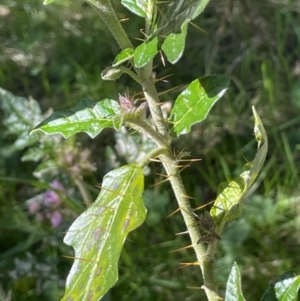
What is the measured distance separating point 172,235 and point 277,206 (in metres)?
0.27

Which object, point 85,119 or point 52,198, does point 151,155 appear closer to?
point 85,119

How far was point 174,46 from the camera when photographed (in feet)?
1.82

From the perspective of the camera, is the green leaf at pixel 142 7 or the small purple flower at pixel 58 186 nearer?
the green leaf at pixel 142 7

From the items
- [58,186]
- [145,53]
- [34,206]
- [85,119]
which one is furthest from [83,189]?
[145,53]

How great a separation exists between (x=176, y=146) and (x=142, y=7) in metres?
0.92

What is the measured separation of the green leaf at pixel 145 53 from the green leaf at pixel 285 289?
0.32 m

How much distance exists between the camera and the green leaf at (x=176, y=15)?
1.78 ft

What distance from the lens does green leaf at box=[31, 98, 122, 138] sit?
69 centimetres

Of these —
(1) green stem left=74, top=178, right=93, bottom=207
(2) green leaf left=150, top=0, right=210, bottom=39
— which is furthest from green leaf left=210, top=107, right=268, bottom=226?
(1) green stem left=74, top=178, right=93, bottom=207

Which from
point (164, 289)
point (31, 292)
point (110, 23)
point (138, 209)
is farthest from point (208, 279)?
point (31, 292)

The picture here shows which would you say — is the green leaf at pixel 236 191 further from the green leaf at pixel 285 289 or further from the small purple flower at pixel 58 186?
the small purple flower at pixel 58 186

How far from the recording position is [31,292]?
1374 mm

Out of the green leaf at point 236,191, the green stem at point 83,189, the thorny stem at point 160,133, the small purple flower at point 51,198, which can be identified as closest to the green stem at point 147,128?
the thorny stem at point 160,133

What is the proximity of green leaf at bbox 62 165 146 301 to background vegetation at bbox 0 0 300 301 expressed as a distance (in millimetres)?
552
